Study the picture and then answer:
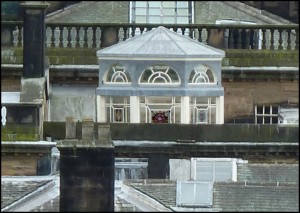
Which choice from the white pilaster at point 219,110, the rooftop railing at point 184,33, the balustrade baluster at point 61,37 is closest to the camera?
the white pilaster at point 219,110

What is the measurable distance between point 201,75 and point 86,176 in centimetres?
884

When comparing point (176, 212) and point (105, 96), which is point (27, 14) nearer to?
point (105, 96)

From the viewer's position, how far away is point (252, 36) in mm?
40531

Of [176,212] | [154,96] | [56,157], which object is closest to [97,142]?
[176,212]

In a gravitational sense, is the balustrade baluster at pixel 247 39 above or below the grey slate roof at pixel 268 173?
above

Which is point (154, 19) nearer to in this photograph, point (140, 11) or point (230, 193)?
point (140, 11)

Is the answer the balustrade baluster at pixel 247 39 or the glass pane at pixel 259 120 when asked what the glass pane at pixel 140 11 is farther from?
the glass pane at pixel 259 120

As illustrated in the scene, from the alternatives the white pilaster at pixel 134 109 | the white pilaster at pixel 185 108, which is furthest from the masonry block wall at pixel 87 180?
the white pilaster at pixel 185 108

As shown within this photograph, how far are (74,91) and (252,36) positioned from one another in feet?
11.3

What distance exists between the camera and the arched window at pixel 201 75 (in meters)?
37.8

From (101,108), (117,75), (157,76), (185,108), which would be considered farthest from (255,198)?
(101,108)

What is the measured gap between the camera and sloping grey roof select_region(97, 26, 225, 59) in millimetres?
37719

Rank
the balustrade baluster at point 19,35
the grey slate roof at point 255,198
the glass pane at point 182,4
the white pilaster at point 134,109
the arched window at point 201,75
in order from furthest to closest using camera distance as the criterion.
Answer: the glass pane at point 182,4
the balustrade baluster at point 19,35
the arched window at point 201,75
the white pilaster at point 134,109
the grey slate roof at point 255,198

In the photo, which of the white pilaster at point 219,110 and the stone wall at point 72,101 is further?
the stone wall at point 72,101
